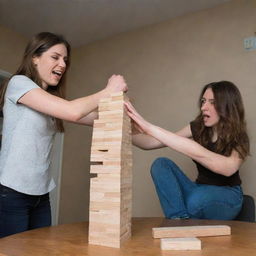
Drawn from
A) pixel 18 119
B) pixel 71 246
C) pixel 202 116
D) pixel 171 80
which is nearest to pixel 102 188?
pixel 71 246

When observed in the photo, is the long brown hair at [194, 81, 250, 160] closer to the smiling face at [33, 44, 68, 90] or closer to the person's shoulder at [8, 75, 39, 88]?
the smiling face at [33, 44, 68, 90]

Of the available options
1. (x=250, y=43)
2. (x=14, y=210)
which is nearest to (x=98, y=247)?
(x=14, y=210)

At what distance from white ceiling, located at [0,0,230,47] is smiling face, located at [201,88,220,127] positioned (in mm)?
1016

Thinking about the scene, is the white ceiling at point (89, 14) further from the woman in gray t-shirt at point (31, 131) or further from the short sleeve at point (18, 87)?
the short sleeve at point (18, 87)

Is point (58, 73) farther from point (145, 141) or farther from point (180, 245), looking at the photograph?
point (180, 245)

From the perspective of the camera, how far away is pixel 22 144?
107 centimetres

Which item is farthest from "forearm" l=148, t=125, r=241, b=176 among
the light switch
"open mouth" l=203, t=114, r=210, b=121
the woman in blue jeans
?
the light switch

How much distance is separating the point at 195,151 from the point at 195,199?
25cm

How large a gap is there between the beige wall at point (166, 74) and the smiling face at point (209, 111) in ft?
1.81

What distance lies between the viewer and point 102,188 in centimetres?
82

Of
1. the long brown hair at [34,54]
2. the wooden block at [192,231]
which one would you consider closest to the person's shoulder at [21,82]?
the long brown hair at [34,54]

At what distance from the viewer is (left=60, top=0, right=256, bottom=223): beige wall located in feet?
7.18

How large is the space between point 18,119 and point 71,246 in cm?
54

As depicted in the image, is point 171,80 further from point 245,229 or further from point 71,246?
point 71,246
